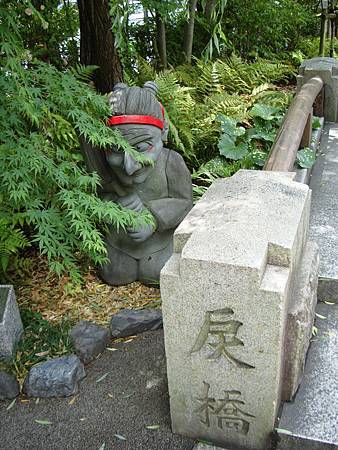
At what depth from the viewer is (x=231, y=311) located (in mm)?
1974

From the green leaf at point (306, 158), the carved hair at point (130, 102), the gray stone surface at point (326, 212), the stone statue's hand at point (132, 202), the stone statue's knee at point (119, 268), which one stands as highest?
the carved hair at point (130, 102)

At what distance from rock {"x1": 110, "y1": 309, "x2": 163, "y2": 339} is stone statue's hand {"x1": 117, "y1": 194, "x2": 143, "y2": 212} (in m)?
0.79

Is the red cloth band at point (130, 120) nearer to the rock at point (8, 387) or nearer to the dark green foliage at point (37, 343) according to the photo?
the dark green foliage at point (37, 343)

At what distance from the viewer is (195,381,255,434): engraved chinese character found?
7.21 feet

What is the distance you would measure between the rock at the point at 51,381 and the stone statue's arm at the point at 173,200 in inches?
53.0

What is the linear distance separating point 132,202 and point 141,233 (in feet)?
0.81

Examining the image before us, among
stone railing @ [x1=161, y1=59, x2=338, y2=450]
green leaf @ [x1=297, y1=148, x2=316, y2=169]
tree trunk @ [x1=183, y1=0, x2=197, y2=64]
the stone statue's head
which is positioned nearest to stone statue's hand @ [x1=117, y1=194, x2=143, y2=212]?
the stone statue's head

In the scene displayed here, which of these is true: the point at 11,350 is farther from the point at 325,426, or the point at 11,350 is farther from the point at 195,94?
the point at 195,94

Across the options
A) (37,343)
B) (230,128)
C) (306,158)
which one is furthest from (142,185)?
(230,128)

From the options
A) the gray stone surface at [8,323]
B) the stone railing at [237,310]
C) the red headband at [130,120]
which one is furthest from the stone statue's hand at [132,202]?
the stone railing at [237,310]

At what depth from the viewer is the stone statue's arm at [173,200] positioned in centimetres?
373

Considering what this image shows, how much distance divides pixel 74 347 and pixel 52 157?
1.25 m

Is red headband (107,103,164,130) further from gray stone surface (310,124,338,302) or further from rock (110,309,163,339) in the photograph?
gray stone surface (310,124,338,302)

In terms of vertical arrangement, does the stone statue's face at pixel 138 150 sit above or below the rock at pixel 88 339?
above
